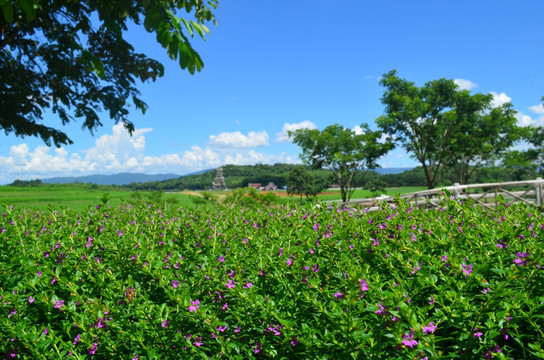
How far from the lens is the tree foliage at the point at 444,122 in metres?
28.1

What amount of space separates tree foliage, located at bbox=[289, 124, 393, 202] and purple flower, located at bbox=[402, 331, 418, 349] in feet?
93.7

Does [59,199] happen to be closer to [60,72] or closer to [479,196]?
[60,72]

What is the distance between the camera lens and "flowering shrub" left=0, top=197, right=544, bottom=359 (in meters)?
1.73

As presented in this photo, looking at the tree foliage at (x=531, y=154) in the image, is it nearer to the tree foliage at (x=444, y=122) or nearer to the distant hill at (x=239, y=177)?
the tree foliage at (x=444, y=122)

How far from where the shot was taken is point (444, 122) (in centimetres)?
2814

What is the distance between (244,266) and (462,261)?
4.94ft

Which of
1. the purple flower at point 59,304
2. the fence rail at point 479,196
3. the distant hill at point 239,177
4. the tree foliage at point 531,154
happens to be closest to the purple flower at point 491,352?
the fence rail at point 479,196

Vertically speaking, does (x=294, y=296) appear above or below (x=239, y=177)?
below

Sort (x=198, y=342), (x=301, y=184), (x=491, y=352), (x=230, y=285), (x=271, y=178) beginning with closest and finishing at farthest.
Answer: (x=491, y=352) → (x=198, y=342) → (x=230, y=285) → (x=301, y=184) → (x=271, y=178)

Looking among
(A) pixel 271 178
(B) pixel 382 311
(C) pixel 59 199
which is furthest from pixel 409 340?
(A) pixel 271 178

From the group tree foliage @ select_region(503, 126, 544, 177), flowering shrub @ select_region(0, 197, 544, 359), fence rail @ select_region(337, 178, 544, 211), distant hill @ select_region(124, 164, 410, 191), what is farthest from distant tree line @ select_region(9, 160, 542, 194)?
flowering shrub @ select_region(0, 197, 544, 359)

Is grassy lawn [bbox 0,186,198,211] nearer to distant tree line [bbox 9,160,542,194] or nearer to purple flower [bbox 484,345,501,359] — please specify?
purple flower [bbox 484,345,501,359]

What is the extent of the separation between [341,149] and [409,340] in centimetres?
3077

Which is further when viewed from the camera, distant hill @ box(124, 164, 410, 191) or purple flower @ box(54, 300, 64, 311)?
distant hill @ box(124, 164, 410, 191)
